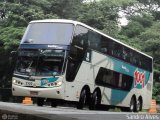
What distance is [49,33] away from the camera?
54.8 feet

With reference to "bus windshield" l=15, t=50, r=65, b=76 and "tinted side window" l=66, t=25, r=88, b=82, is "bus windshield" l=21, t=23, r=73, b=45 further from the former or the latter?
"bus windshield" l=15, t=50, r=65, b=76

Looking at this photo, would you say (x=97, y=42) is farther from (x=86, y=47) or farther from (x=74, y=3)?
(x=74, y=3)

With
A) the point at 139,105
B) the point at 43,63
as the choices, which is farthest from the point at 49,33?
the point at 139,105

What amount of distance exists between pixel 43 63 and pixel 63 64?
31.3 inches

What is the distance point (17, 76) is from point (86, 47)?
2.90m

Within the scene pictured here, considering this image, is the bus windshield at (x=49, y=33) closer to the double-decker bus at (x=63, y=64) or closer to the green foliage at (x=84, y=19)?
the double-decker bus at (x=63, y=64)

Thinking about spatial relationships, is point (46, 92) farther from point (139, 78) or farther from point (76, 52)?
point (139, 78)

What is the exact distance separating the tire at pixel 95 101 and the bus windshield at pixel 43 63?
265cm

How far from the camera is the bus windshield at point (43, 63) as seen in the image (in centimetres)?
1611

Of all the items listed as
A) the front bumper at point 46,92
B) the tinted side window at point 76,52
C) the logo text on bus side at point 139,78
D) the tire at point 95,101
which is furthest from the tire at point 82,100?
the logo text on bus side at point 139,78

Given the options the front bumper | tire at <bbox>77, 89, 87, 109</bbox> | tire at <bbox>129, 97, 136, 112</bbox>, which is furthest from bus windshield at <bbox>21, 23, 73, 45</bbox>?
tire at <bbox>129, 97, 136, 112</bbox>

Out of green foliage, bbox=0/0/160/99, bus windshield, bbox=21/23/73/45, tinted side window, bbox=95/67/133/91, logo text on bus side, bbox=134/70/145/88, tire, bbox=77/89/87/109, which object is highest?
green foliage, bbox=0/0/160/99

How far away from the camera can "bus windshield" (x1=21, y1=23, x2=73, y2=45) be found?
16.4 m

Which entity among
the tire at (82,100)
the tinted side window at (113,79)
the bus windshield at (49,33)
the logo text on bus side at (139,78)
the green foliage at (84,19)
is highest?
the green foliage at (84,19)
